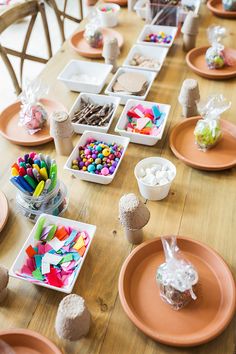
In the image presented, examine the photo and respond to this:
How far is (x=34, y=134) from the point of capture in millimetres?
1251

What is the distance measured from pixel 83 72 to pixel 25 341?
3.53 feet

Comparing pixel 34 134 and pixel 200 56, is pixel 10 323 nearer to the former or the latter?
pixel 34 134

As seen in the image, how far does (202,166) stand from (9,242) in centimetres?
59

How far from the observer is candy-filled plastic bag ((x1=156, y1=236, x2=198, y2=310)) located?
0.75m

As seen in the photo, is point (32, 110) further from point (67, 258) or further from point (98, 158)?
point (67, 258)

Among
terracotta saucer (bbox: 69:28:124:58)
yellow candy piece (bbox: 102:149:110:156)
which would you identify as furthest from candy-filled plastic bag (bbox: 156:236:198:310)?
terracotta saucer (bbox: 69:28:124:58)

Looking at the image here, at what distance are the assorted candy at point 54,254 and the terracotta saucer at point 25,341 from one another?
0.36 ft

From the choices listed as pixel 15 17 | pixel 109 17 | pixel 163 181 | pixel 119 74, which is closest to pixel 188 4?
pixel 109 17

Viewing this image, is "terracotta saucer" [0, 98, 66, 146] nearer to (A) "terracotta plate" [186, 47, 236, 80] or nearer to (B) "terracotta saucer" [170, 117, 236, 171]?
(B) "terracotta saucer" [170, 117, 236, 171]

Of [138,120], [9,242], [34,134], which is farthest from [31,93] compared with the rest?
[9,242]

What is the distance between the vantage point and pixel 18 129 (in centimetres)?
128

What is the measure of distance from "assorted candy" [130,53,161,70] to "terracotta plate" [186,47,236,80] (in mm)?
139

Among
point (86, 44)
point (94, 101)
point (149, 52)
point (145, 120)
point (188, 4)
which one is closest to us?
point (145, 120)

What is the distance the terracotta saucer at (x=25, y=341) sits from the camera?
752mm
